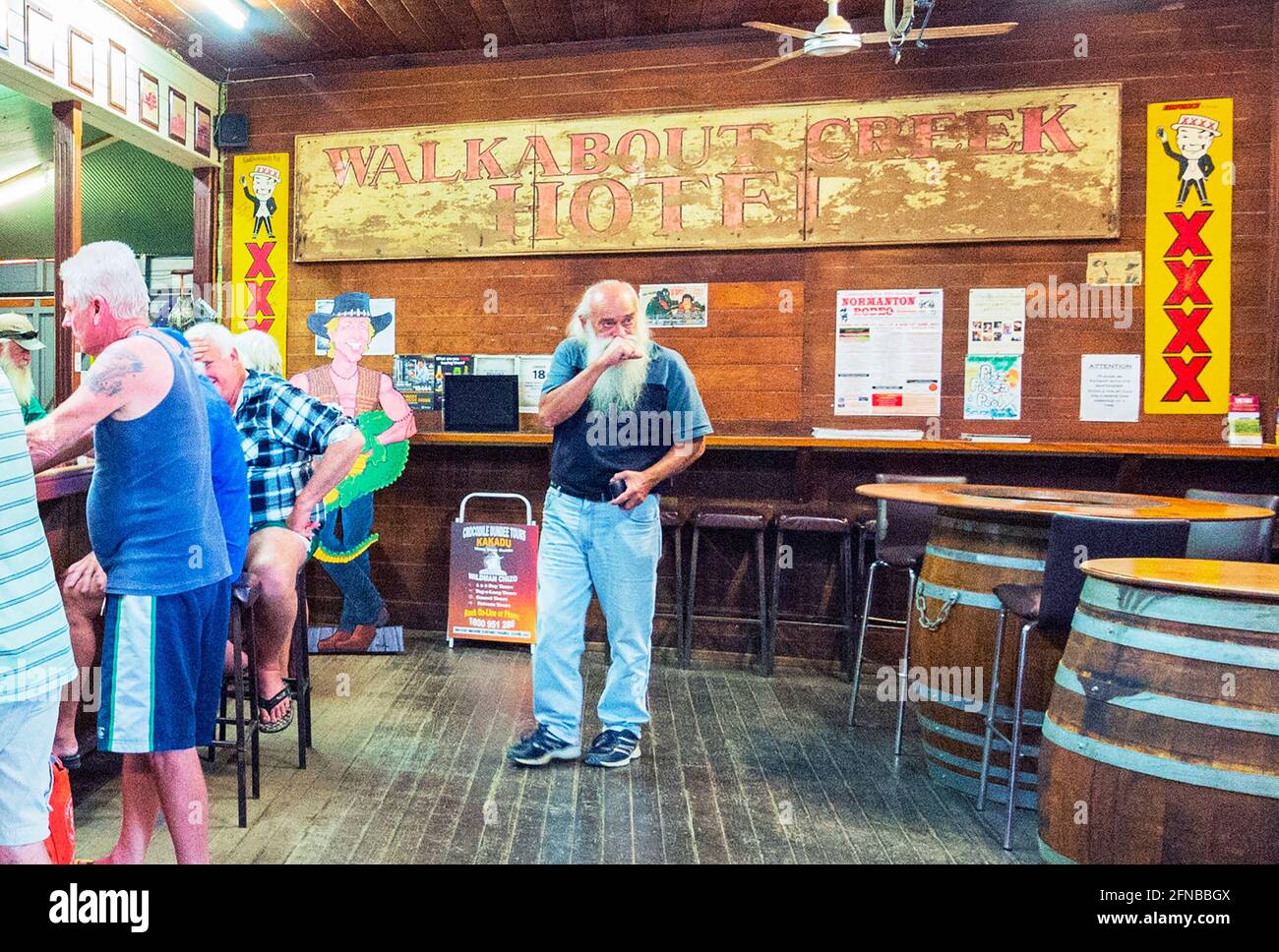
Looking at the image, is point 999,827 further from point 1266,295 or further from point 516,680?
point 1266,295

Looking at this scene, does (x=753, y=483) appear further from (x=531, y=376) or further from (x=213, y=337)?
(x=213, y=337)

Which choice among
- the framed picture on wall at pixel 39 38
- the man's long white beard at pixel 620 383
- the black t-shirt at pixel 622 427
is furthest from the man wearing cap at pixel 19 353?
the man's long white beard at pixel 620 383

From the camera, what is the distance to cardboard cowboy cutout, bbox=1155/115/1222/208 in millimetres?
4676

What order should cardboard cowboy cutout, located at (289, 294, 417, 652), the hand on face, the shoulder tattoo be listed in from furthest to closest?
cardboard cowboy cutout, located at (289, 294, 417, 652), the hand on face, the shoulder tattoo

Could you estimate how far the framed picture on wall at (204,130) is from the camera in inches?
216

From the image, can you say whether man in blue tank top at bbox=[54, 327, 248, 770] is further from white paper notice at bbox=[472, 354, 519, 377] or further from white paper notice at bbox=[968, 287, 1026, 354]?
white paper notice at bbox=[968, 287, 1026, 354]

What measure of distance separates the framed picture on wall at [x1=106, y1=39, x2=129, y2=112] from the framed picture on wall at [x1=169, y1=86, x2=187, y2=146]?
399mm

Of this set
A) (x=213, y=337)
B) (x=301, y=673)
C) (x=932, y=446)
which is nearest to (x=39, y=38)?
(x=213, y=337)

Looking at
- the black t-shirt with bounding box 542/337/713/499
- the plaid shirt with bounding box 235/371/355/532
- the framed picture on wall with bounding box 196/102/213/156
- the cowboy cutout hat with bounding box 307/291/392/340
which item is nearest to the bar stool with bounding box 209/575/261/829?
the plaid shirt with bounding box 235/371/355/532

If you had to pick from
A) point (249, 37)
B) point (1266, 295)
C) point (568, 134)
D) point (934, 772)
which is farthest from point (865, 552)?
point (249, 37)

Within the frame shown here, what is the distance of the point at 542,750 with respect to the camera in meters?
3.21

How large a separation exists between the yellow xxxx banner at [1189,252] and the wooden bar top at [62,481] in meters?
5.22

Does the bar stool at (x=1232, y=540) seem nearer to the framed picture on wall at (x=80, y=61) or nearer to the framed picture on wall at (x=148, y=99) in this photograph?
the framed picture on wall at (x=80, y=61)

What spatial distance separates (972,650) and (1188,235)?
10.8 feet
